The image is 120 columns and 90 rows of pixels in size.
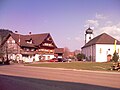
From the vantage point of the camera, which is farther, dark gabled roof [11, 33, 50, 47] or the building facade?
the building facade

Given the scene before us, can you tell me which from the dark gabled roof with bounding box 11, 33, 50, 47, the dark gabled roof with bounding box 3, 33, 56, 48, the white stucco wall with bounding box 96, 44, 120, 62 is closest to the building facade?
the white stucco wall with bounding box 96, 44, 120, 62

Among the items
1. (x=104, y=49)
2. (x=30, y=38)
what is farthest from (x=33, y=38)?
(x=104, y=49)

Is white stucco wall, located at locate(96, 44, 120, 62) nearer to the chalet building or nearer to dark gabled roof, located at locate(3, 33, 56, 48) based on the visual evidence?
the chalet building

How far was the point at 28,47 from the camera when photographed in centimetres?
7944

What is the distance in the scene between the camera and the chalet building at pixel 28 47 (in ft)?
242

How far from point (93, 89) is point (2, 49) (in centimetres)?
5584

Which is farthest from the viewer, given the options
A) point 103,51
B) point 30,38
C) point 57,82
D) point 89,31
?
point 89,31

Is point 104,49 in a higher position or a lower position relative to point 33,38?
lower

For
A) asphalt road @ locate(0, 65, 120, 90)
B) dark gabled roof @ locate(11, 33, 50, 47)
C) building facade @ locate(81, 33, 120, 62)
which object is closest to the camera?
asphalt road @ locate(0, 65, 120, 90)

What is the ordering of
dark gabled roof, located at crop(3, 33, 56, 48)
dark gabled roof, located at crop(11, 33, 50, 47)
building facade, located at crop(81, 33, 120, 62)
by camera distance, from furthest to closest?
building facade, located at crop(81, 33, 120, 62) → dark gabled roof, located at crop(11, 33, 50, 47) → dark gabled roof, located at crop(3, 33, 56, 48)

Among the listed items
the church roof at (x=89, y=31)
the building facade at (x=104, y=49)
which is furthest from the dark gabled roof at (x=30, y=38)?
the church roof at (x=89, y=31)

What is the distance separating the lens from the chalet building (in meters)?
73.7

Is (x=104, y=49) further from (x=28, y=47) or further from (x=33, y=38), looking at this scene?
(x=28, y=47)

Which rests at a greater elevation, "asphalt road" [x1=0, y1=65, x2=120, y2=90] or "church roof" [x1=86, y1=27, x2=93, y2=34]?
"church roof" [x1=86, y1=27, x2=93, y2=34]
